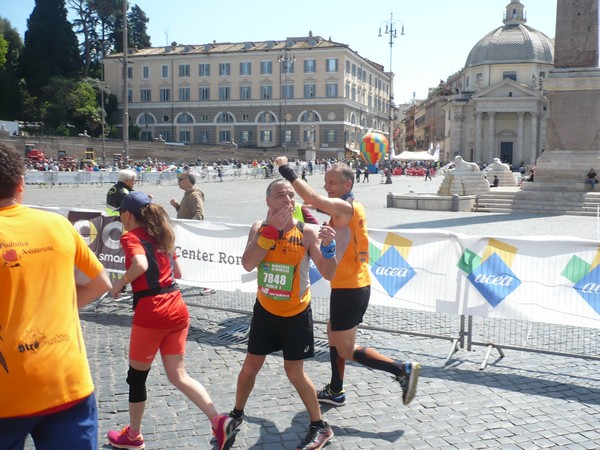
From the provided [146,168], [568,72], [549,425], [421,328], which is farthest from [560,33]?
[146,168]

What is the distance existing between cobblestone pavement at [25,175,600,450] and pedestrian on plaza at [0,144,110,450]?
1.81 m

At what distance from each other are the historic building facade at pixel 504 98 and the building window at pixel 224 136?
101ft

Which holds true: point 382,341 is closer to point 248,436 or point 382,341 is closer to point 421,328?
point 421,328

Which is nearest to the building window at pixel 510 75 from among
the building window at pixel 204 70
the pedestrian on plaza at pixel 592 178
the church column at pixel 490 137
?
the church column at pixel 490 137

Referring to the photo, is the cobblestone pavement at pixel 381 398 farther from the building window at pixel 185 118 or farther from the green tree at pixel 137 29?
the green tree at pixel 137 29

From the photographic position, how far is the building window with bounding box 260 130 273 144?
83188 mm

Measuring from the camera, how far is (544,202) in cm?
2311

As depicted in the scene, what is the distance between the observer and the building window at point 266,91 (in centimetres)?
8338

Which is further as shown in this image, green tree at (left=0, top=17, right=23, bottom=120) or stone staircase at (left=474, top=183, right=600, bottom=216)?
green tree at (left=0, top=17, right=23, bottom=120)

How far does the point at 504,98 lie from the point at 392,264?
3161 inches

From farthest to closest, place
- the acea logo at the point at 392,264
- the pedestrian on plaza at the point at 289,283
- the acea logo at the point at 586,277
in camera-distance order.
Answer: the acea logo at the point at 392,264 < the acea logo at the point at 586,277 < the pedestrian on plaza at the point at 289,283

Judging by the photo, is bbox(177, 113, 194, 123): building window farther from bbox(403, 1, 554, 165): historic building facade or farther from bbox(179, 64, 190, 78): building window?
bbox(403, 1, 554, 165): historic building facade

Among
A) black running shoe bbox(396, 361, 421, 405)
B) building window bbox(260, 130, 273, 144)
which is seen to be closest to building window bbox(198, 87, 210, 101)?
building window bbox(260, 130, 273, 144)

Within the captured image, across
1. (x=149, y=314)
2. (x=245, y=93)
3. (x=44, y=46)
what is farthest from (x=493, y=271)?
(x=245, y=93)
